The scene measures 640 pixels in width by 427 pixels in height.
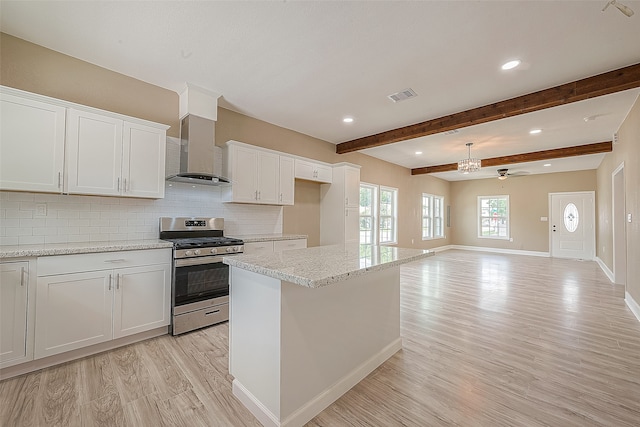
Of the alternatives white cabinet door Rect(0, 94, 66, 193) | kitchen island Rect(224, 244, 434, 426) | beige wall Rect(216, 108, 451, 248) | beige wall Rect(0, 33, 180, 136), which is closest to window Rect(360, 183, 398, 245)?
beige wall Rect(216, 108, 451, 248)

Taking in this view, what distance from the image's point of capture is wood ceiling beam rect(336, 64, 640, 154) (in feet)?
9.09

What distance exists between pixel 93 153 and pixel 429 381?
359 cm

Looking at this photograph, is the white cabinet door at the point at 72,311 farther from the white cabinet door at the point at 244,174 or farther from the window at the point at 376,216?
the window at the point at 376,216

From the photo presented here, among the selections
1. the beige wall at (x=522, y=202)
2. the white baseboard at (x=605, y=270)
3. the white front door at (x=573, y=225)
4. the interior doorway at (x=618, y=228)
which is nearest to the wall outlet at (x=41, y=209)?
the interior doorway at (x=618, y=228)

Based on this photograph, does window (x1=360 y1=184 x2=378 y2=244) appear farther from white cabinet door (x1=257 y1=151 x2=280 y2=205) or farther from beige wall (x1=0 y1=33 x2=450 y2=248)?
white cabinet door (x1=257 y1=151 x2=280 y2=205)

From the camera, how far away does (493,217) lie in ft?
31.8

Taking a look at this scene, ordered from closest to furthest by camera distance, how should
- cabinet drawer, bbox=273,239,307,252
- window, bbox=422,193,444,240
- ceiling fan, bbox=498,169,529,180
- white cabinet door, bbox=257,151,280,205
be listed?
cabinet drawer, bbox=273,239,307,252 < white cabinet door, bbox=257,151,280,205 < ceiling fan, bbox=498,169,529,180 < window, bbox=422,193,444,240

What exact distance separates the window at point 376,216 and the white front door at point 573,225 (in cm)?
530

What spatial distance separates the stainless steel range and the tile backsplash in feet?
0.68

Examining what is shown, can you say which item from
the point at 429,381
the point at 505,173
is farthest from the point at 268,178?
the point at 505,173

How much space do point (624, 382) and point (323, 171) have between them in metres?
4.26

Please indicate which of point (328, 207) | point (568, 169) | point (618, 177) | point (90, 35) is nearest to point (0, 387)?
point (90, 35)

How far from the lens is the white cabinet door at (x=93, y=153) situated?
2.51 metres

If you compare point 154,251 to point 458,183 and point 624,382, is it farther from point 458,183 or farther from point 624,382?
point 458,183
